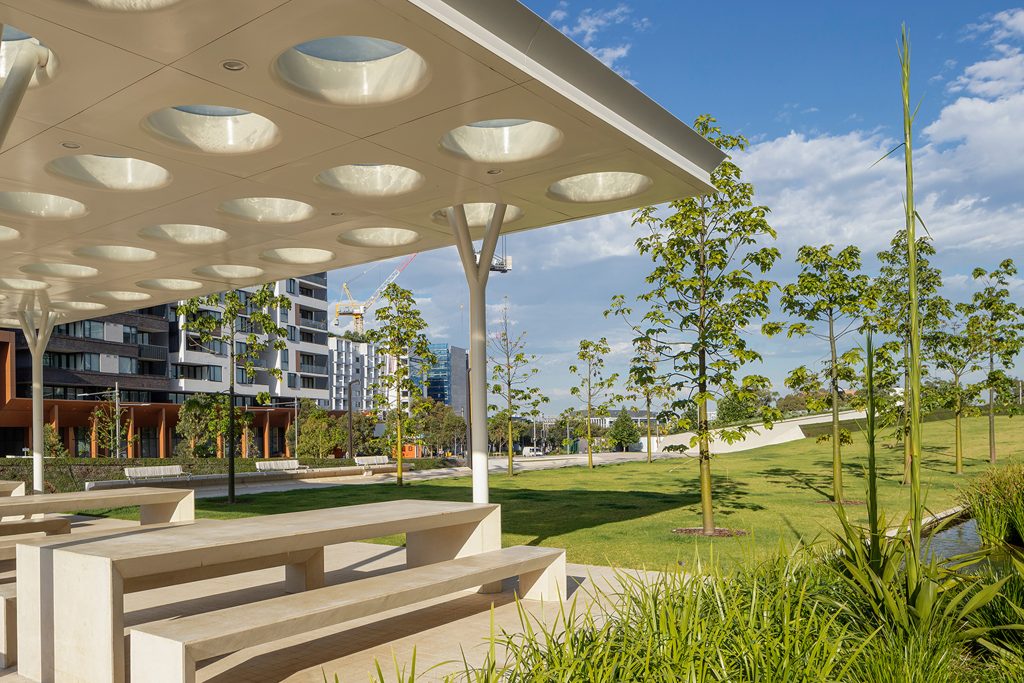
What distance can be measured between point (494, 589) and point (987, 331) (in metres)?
18.8

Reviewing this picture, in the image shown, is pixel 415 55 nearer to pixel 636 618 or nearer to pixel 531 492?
pixel 636 618

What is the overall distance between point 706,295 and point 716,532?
11.2ft

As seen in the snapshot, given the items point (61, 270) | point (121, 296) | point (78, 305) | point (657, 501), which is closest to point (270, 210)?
point (61, 270)

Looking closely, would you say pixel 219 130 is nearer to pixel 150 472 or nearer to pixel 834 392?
pixel 834 392

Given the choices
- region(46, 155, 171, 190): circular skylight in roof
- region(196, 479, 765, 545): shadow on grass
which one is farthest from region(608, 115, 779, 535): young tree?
region(46, 155, 171, 190): circular skylight in roof

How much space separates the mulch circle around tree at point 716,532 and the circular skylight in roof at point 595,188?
15.9 ft

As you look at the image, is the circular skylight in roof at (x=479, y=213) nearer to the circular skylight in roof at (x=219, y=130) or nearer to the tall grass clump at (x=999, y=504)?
the circular skylight in roof at (x=219, y=130)

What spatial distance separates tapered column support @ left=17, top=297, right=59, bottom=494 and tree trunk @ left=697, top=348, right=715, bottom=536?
15098 mm

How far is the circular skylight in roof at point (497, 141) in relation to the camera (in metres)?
8.27

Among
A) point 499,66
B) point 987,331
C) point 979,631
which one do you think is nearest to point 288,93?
point 499,66

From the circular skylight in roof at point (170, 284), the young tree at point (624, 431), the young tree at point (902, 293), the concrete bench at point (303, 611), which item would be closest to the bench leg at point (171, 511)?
the circular skylight in roof at point (170, 284)

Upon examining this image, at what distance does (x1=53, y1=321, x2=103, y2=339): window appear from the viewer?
179ft

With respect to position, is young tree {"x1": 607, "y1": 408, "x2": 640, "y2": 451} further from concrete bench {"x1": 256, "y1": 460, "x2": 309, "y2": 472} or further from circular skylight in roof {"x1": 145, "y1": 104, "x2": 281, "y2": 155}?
circular skylight in roof {"x1": 145, "y1": 104, "x2": 281, "y2": 155}

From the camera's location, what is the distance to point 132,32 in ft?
18.3
